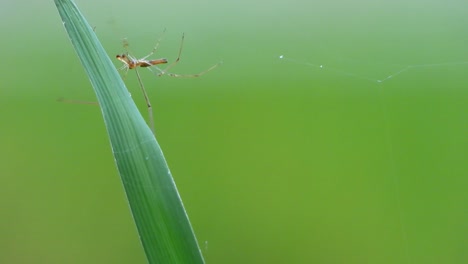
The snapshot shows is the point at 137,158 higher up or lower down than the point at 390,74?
lower down

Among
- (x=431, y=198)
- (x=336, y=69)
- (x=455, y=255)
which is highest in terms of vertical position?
(x=336, y=69)

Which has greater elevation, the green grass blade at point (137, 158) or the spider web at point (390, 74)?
the spider web at point (390, 74)

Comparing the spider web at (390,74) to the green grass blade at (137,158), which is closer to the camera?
the green grass blade at (137,158)

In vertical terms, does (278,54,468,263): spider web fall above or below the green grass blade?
above

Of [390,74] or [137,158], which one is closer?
[137,158]

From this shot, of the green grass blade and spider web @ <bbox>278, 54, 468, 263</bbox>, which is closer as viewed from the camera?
the green grass blade

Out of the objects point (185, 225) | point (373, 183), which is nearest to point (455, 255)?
point (373, 183)

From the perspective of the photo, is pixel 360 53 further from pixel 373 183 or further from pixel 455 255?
pixel 455 255

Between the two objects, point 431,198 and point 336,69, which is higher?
point 336,69
